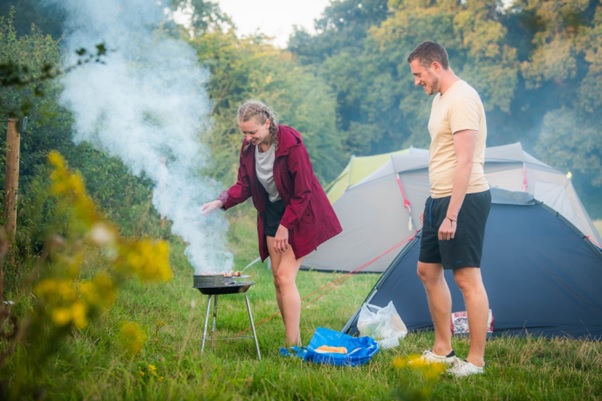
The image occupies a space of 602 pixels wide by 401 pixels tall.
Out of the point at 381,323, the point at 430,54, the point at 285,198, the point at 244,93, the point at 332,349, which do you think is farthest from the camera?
the point at 244,93

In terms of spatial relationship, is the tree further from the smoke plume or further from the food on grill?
the food on grill

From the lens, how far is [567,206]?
26.7 feet

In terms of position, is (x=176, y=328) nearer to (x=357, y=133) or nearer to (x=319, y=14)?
(x=357, y=133)

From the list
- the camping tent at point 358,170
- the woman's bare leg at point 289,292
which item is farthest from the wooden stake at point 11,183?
the camping tent at point 358,170

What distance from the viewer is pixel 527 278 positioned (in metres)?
4.39

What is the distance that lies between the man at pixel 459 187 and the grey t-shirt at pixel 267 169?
0.90 meters

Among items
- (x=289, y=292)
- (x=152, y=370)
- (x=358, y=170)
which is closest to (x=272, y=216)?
(x=289, y=292)

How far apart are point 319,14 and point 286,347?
32.8m

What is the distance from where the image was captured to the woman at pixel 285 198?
3.56 m

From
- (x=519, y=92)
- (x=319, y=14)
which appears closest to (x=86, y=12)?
(x=519, y=92)

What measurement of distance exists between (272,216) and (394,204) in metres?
4.28

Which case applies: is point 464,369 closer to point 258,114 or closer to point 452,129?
point 452,129

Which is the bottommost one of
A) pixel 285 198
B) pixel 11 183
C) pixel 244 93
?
pixel 285 198

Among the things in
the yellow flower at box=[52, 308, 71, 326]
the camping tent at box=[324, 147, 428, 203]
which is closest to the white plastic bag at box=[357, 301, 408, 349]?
the yellow flower at box=[52, 308, 71, 326]
